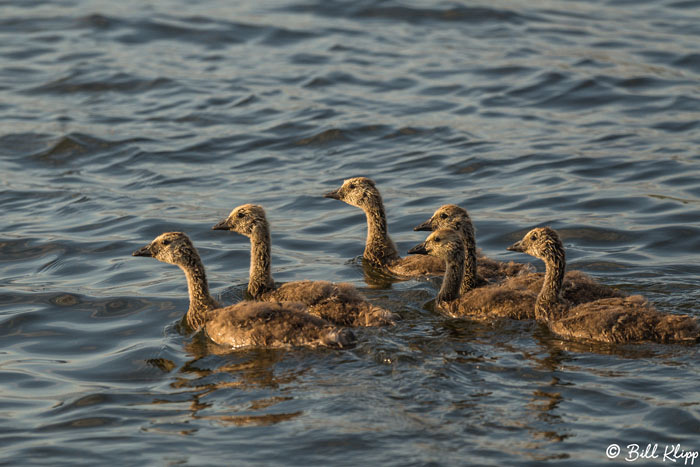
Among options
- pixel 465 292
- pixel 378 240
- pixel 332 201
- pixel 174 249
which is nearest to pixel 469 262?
pixel 465 292

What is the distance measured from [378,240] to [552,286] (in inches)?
141

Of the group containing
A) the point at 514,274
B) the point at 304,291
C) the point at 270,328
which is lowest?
the point at 514,274

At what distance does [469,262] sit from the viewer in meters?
12.5

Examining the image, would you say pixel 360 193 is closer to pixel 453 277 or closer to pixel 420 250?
pixel 420 250

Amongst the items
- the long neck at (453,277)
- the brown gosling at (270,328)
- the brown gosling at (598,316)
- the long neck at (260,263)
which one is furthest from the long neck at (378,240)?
the brown gosling at (270,328)

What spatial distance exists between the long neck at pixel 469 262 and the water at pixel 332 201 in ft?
1.97

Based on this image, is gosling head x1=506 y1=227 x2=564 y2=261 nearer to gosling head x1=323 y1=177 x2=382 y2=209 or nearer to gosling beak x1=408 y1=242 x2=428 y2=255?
gosling beak x1=408 y1=242 x2=428 y2=255

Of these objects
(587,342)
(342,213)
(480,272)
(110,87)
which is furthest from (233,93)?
(587,342)

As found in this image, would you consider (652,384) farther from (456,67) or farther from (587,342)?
(456,67)

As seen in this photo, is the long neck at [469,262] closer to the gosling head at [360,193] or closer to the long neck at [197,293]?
the gosling head at [360,193]

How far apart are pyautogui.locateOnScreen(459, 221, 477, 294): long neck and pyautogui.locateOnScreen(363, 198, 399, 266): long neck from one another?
181 cm

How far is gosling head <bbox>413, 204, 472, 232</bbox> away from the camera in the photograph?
503 inches

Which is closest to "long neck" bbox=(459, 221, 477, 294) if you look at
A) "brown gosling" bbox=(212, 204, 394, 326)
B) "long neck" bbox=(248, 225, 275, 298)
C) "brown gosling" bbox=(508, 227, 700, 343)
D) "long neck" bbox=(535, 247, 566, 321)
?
"brown gosling" bbox=(508, 227, 700, 343)

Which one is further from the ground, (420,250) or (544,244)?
(544,244)
